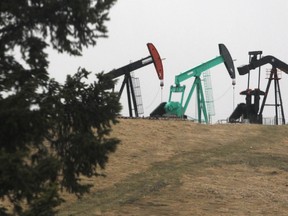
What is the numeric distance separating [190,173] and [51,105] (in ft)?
49.1

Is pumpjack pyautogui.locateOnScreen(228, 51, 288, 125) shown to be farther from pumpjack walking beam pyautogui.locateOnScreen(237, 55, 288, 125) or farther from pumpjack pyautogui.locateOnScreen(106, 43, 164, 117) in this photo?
pumpjack pyautogui.locateOnScreen(106, 43, 164, 117)

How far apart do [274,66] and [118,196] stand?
29.2 meters

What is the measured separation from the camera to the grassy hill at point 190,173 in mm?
17016

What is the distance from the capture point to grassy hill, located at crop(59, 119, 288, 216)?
55.8 ft

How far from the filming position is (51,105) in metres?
7.29

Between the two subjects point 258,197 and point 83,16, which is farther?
point 258,197

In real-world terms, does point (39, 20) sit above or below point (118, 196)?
above

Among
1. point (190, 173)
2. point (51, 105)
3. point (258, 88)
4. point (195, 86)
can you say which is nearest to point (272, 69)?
point (258, 88)

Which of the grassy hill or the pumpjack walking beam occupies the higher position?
the pumpjack walking beam

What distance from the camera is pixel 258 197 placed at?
18484 millimetres

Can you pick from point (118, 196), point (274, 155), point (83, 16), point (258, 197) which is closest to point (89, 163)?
point (83, 16)

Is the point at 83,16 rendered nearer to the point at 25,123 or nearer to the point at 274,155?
the point at 25,123

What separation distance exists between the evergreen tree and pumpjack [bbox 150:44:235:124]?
32924 millimetres

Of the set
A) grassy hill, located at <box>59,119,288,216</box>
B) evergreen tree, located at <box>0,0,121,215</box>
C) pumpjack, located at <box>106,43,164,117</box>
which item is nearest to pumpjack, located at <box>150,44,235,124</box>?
pumpjack, located at <box>106,43,164,117</box>
